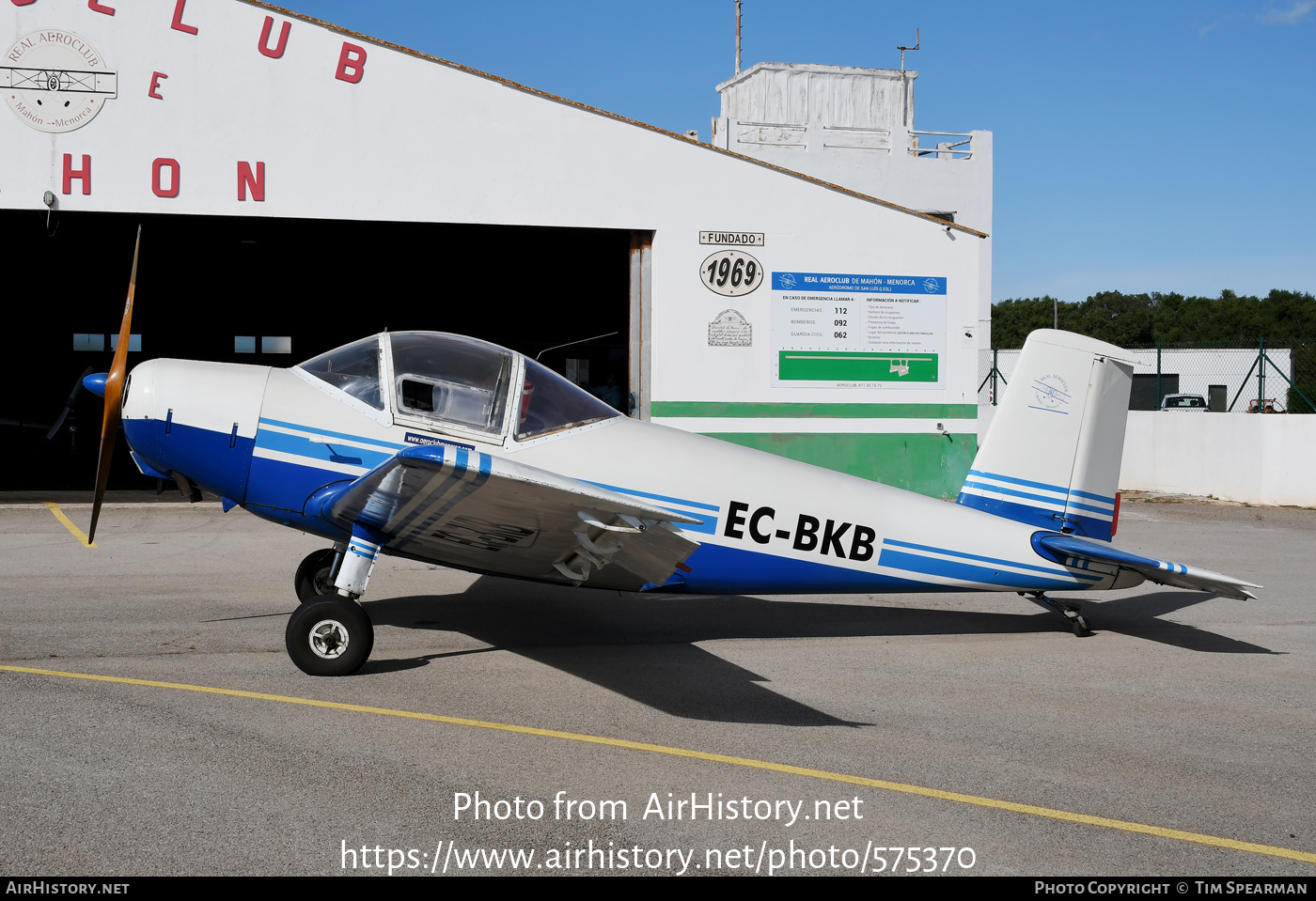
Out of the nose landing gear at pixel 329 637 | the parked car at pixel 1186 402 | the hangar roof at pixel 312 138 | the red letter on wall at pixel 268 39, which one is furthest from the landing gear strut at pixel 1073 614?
the parked car at pixel 1186 402

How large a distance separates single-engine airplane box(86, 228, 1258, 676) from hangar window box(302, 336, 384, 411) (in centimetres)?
1

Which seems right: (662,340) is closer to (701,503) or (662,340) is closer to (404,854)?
(701,503)

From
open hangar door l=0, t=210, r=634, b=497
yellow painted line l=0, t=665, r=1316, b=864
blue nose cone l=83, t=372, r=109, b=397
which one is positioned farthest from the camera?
open hangar door l=0, t=210, r=634, b=497

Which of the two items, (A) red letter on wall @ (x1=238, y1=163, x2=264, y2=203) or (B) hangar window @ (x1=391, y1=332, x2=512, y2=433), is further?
(A) red letter on wall @ (x1=238, y1=163, x2=264, y2=203)

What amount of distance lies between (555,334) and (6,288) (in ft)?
43.1

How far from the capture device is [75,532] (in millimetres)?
11875

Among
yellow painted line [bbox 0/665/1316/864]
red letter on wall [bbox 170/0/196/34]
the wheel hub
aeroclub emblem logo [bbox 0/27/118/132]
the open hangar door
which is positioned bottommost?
yellow painted line [bbox 0/665/1316/864]

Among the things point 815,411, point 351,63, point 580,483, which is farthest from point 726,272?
point 580,483

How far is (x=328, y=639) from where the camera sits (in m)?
5.89

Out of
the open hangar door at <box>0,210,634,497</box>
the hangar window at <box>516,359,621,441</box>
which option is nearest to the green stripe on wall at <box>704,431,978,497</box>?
the open hangar door at <box>0,210,634,497</box>

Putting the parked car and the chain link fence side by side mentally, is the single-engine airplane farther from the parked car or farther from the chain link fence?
the parked car

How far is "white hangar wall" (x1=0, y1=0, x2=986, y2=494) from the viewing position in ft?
46.2

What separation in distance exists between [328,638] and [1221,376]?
→ 1685 inches

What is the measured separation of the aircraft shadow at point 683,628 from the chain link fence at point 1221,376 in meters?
11.1
